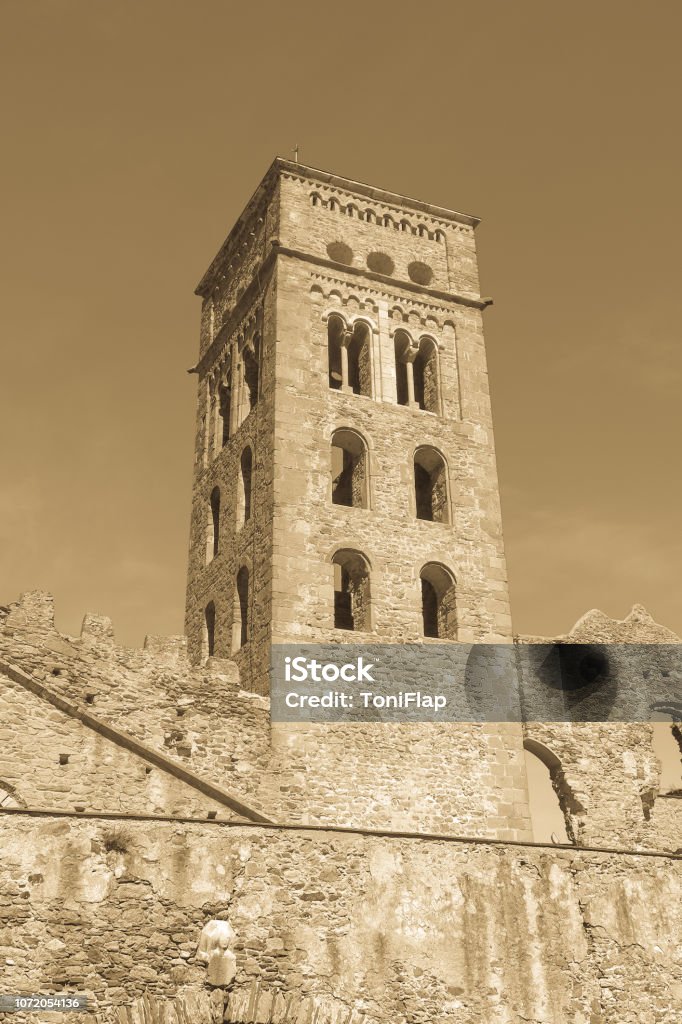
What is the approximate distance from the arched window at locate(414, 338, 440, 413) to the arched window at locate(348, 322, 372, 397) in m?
1.28

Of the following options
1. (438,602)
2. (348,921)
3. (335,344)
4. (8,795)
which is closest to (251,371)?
(335,344)

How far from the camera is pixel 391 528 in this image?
1941 cm

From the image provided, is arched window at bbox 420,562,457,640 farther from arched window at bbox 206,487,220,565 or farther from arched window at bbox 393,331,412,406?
arched window at bbox 206,487,220,565

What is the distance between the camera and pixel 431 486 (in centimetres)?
2114

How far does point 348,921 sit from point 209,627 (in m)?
10.9

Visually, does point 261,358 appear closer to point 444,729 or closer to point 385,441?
point 385,441

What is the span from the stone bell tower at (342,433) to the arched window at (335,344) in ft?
0.17

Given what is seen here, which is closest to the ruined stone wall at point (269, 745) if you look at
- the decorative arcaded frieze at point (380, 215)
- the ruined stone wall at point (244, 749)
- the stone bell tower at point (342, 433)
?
the ruined stone wall at point (244, 749)

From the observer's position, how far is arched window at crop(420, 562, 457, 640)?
19312 mm

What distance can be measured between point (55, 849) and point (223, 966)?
2006 millimetres

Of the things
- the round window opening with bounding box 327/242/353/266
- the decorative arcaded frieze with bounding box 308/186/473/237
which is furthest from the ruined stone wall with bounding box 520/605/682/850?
the decorative arcaded frieze with bounding box 308/186/473/237

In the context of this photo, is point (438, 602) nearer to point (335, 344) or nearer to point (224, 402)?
point (335, 344)

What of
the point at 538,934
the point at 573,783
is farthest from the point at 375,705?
the point at 538,934

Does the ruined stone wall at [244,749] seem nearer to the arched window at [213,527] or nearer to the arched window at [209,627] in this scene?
the arched window at [209,627]
